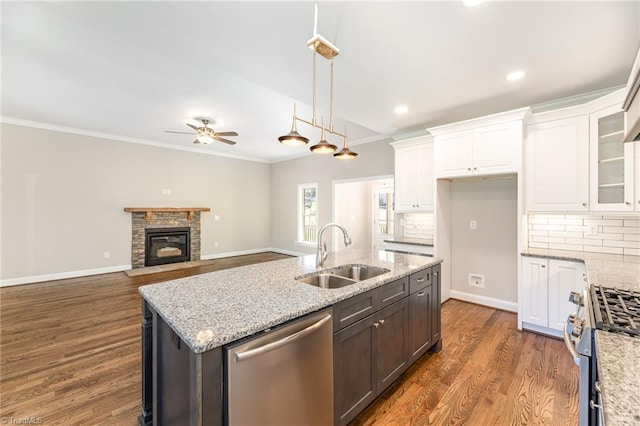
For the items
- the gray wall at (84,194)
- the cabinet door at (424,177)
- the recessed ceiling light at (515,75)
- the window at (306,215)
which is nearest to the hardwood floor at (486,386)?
the cabinet door at (424,177)

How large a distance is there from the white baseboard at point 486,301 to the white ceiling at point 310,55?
2.59 meters

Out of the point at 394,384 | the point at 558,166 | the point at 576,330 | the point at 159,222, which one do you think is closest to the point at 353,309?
the point at 394,384

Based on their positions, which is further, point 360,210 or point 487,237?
point 360,210

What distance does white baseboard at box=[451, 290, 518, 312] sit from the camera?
3.57 meters

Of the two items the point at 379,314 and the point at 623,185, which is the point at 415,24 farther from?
the point at 623,185

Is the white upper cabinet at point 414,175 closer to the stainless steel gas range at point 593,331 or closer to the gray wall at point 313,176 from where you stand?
the gray wall at point 313,176

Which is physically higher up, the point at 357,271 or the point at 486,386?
the point at 357,271

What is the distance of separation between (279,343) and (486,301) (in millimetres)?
3714

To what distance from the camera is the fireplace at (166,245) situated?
6.03 m

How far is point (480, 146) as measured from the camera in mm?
3299

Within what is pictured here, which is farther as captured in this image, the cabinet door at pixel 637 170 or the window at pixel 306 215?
the window at pixel 306 215

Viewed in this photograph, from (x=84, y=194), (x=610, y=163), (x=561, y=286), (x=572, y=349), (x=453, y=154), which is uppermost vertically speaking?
(x=453, y=154)

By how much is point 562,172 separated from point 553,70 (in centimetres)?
109

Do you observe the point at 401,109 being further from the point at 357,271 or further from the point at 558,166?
the point at 357,271
